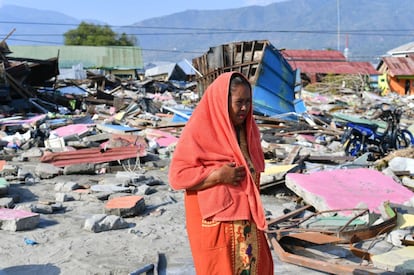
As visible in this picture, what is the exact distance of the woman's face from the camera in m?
2.28

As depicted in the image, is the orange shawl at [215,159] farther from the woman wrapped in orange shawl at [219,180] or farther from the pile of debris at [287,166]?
the pile of debris at [287,166]

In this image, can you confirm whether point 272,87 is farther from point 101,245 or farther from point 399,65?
point 399,65

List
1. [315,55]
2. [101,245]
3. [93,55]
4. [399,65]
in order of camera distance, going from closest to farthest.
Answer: [101,245]
[399,65]
[93,55]
[315,55]

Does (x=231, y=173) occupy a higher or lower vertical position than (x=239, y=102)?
lower

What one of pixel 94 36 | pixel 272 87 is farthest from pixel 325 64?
pixel 94 36

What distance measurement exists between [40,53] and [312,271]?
43.4m

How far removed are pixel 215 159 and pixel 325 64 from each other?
43.5 meters

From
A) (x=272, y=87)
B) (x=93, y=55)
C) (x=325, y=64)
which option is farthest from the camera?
(x=325, y=64)

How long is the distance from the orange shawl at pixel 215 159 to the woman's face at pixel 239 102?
0.04m

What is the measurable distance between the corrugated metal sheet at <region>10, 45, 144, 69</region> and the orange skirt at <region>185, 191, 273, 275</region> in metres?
39.7

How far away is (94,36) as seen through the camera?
65.4m

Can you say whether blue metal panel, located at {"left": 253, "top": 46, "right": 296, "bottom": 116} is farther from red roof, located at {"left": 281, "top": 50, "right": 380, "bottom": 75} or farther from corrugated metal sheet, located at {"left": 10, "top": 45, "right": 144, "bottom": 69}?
corrugated metal sheet, located at {"left": 10, "top": 45, "right": 144, "bottom": 69}

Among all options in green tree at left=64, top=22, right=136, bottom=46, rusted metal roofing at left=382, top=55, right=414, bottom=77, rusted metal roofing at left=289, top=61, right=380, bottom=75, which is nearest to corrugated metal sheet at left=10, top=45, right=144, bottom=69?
rusted metal roofing at left=289, top=61, right=380, bottom=75

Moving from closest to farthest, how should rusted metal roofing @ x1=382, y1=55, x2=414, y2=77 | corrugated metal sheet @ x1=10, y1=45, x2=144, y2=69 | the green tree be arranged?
1. rusted metal roofing @ x1=382, y1=55, x2=414, y2=77
2. corrugated metal sheet @ x1=10, y1=45, x2=144, y2=69
3. the green tree
